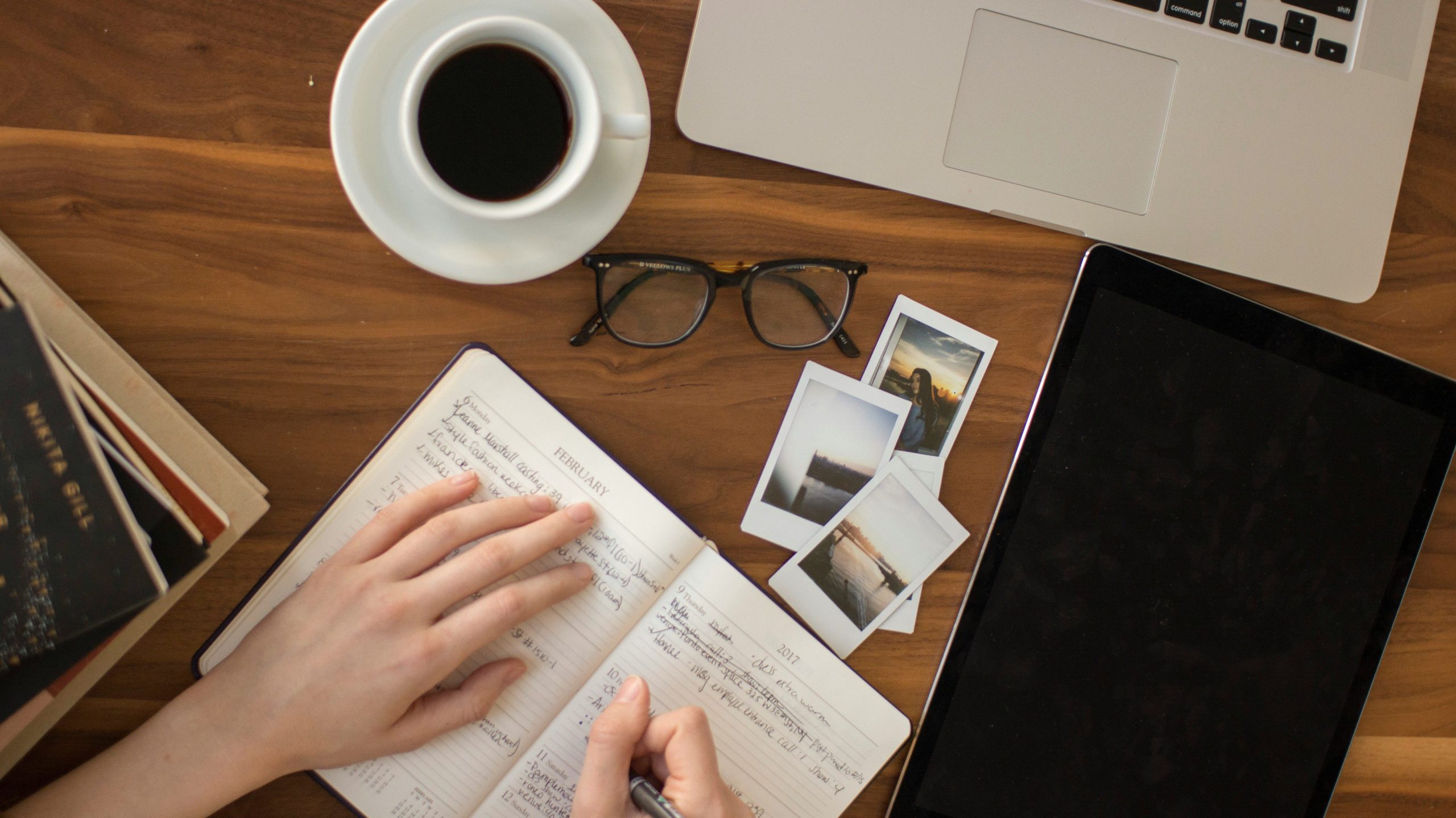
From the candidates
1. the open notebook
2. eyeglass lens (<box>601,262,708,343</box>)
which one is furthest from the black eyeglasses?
the open notebook

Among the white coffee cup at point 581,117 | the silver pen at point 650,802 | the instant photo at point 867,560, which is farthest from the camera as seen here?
the instant photo at point 867,560

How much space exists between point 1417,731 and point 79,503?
117cm

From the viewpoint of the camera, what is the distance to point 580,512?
25.3 inches

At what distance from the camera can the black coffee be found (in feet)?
1.75

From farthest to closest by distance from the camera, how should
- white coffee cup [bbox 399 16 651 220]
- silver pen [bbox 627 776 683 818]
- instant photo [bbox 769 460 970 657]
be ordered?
instant photo [bbox 769 460 970 657]
silver pen [bbox 627 776 683 818]
white coffee cup [bbox 399 16 651 220]

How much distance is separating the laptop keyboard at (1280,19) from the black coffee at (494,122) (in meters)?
0.50

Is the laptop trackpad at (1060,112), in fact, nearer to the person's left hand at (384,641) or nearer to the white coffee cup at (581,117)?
the white coffee cup at (581,117)

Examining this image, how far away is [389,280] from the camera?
2.12 ft

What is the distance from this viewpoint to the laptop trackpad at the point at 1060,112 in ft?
2.19

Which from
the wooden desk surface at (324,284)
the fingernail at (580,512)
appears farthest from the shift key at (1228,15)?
the fingernail at (580,512)

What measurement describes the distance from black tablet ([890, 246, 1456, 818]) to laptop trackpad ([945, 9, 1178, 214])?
75 mm

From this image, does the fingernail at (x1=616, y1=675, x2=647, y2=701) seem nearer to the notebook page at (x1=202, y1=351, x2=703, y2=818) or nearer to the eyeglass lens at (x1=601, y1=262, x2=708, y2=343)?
the notebook page at (x1=202, y1=351, x2=703, y2=818)

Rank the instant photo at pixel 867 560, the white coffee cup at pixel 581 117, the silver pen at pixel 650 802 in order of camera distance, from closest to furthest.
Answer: the white coffee cup at pixel 581 117
the silver pen at pixel 650 802
the instant photo at pixel 867 560

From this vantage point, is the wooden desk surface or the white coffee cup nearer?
the white coffee cup
